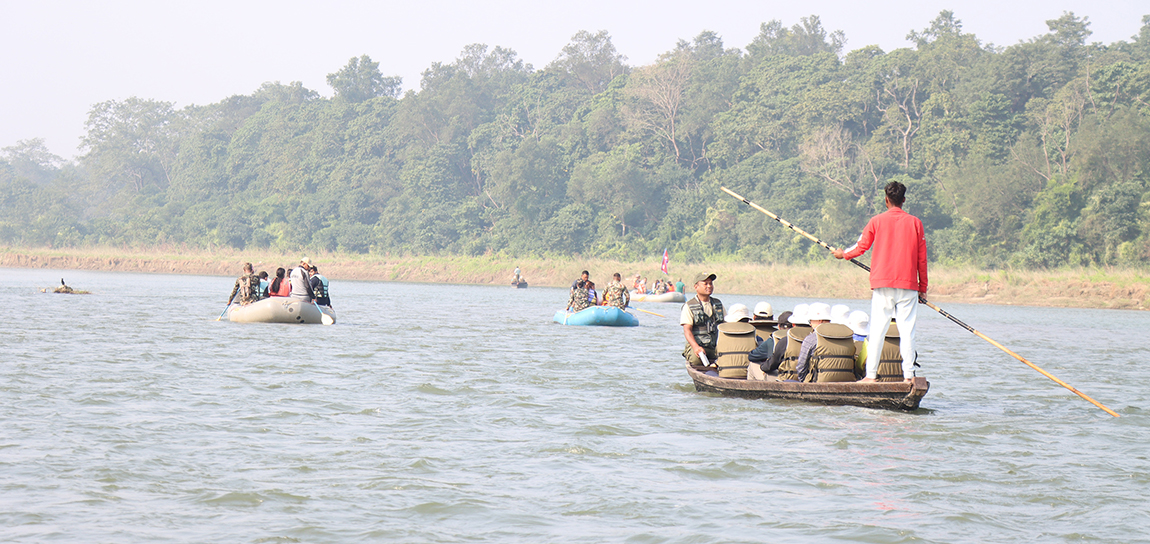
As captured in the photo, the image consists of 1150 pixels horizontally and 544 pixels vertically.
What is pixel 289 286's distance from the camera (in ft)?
75.6

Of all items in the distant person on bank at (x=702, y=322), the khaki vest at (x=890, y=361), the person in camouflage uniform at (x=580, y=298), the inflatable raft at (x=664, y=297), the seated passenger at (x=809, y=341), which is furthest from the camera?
the inflatable raft at (x=664, y=297)

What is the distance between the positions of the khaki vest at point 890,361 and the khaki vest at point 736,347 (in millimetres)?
1493

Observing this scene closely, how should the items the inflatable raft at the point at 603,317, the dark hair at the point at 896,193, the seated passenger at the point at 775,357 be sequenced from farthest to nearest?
the inflatable raft at the point at 603,317 < the seated passenger at the point at 775,357 < the dark hair at the point at 896,193

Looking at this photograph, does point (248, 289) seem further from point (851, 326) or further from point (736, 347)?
point (851, 326)

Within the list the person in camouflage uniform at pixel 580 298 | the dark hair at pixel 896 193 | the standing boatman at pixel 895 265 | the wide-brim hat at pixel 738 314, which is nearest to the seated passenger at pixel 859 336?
the standing boatman at pixel 895 265

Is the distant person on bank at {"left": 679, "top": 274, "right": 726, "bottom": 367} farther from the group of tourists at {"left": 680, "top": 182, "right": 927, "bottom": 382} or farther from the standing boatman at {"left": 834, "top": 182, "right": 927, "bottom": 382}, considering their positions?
the standing boatman at {"left": 834, "top": 182, "right": 927, "bottom": 382}

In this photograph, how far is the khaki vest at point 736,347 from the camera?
1184cm

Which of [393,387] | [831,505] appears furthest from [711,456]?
[393,387]

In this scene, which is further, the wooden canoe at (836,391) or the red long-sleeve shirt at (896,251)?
the wooden canoe at (836,391)

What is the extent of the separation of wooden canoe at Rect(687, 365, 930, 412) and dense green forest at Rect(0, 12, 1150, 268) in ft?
131

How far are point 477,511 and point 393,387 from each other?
19.9 ft

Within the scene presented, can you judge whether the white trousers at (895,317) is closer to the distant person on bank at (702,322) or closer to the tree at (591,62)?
the distant person on bank at (702,322)

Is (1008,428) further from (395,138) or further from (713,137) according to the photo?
(395,138)

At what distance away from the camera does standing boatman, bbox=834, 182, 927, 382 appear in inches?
400
